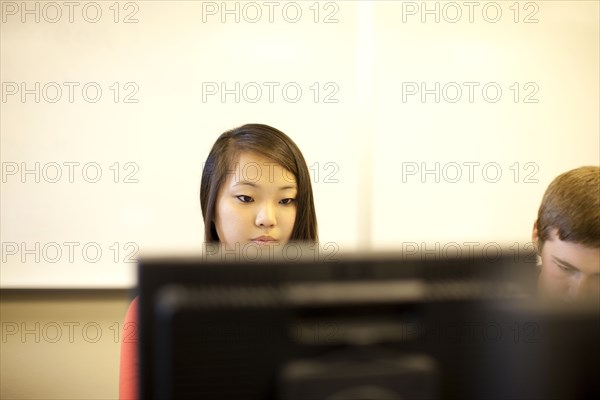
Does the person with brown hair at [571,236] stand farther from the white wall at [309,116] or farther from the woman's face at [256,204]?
the white wall at [309,116]

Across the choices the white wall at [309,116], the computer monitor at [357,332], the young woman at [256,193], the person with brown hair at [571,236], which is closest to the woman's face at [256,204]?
the young woman at [256,193]

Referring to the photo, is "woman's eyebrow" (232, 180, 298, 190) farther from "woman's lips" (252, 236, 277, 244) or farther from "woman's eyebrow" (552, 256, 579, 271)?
"woman's eyebrow" (552, 256, 579, 271)

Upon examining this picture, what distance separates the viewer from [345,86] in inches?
95.4

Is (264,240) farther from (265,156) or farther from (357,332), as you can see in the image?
(357,332)

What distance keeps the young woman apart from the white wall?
3.10ft

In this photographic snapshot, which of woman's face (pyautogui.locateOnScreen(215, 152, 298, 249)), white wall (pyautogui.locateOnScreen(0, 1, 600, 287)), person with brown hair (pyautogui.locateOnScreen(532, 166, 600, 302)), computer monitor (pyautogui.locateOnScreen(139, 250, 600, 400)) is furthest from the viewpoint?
white wall (pyautogui.locateOnScreen(0, 1, 600, 287))

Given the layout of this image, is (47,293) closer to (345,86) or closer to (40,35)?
(40,35)

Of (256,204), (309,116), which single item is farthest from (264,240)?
(309,116)

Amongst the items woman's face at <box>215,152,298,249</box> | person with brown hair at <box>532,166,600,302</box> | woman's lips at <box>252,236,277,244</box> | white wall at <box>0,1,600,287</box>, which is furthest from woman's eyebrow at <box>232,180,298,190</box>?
white wall at <box>0,1,600,287</box>

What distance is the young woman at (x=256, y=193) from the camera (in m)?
1.37

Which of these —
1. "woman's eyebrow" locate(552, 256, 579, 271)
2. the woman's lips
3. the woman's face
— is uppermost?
the woman's face

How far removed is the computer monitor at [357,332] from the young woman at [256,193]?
79 cm

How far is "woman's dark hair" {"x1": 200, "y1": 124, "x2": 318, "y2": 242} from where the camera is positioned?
4.64 feet

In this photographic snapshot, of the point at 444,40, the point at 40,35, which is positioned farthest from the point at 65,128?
the point at 444,40
